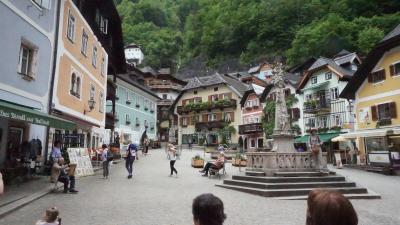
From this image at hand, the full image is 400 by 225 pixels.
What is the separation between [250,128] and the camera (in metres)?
51.3

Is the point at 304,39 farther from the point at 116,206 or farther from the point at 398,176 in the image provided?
the point at 116,206

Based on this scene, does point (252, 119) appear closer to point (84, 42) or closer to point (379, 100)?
point (379, 100)

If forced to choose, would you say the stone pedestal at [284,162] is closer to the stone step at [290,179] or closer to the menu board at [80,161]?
the stone step at [290,179]

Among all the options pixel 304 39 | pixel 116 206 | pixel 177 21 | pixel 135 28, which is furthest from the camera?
pixel 177 21

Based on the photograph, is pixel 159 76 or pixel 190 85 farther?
pixel 159 76

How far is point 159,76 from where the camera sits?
75.4 metres

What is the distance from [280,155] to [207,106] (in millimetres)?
45050

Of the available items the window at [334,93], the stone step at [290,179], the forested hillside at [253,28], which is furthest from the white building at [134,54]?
the stone step at [290,179]

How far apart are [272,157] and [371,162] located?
13.3 m

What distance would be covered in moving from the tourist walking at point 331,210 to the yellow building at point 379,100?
75.5 feet

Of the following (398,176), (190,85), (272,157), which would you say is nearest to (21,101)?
(272,157)

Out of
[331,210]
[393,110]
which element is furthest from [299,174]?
[393,110]

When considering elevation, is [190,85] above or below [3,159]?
above

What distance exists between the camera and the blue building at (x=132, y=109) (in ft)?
135
